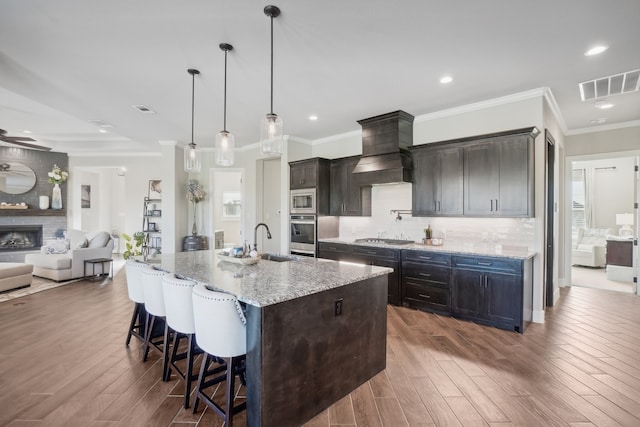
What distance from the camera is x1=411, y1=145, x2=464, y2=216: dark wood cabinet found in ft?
13.6

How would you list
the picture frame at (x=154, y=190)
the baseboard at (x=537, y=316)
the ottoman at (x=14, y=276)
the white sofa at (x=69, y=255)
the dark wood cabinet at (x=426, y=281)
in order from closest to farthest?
the baseboard at (x=537, y=316) → the dark wood cabinet at (x=426, y=281) → the ottoman at (x=14, y=276) → the white sofa at (x=69, y=255) → the picture frame at (x=154, y=190)

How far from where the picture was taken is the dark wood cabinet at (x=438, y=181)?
416cm

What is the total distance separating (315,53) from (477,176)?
2.53 metres

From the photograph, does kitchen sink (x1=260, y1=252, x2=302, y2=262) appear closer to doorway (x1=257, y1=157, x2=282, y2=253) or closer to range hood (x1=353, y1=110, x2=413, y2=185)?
range hood (x1=353, y1=110, x2=413, y2=185)

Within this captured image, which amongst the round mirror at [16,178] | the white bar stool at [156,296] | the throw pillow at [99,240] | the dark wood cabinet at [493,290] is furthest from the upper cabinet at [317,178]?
the round mirror at [16,178]

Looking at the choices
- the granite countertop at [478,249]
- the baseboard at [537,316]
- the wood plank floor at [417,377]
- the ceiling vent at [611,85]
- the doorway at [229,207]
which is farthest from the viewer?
the doorway at [229,207]

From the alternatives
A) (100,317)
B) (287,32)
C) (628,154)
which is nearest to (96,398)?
(100,317)

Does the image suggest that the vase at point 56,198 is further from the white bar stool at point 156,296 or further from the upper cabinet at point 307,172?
the white bar stool at point 156,296

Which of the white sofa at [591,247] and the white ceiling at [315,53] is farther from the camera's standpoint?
the white sofa at [591,247]

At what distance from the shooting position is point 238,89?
3.81 m

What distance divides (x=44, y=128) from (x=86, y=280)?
3.32 m

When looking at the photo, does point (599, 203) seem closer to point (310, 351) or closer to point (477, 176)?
point (477, 176)

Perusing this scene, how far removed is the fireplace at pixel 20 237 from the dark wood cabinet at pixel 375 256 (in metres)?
7.51

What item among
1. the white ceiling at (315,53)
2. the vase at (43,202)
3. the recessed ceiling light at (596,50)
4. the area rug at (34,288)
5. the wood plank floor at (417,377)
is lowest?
the wood plank floor at (417,377)
